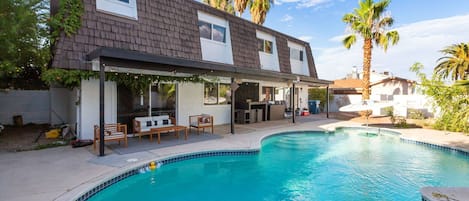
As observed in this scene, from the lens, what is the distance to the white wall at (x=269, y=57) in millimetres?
13691

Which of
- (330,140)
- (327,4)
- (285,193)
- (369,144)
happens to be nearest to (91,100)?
(285,193)

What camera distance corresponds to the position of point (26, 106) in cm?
1132

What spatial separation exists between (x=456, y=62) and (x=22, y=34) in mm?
21519

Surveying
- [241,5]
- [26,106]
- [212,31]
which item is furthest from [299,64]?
[26,106]

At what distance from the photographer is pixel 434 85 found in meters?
10.3

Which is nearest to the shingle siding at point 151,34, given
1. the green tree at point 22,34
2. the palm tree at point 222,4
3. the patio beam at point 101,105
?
the green tree at point 22,34

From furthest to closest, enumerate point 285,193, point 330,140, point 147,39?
point 330,140 < point 147,39 < point 285,193

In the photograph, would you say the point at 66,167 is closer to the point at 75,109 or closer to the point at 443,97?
the point at 75,109

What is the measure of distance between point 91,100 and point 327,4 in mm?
18004

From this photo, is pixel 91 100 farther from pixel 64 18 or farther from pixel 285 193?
pixel 285 193

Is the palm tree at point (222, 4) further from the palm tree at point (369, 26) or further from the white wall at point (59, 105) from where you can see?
the white wall at point (59, 105)

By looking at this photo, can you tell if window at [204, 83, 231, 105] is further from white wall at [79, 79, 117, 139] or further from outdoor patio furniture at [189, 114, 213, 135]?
white wall at [79, 79, 117, 139]

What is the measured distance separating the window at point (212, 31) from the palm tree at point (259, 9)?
25.1ft

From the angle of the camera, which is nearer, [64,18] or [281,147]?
[64,18]
